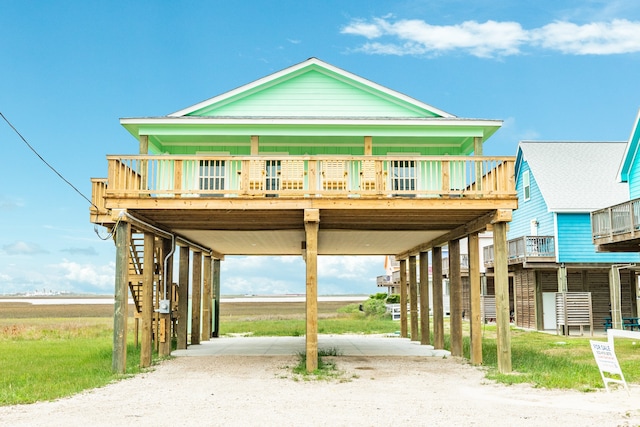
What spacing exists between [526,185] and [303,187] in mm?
23466

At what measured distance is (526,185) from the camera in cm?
3638

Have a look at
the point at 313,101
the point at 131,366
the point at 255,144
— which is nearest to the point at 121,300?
the point at 131,366

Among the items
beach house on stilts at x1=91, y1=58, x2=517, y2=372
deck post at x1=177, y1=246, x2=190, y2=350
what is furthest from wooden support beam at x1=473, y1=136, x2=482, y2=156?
deck post at x1=177, y1=246, x2=190, y2=350

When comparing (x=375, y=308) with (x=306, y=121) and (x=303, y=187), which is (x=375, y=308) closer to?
(x=306, y=121)

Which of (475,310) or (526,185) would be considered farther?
(526,185)

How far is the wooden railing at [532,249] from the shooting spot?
3170 centimetres

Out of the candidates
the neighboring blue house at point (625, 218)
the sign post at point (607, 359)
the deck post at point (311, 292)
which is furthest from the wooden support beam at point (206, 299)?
the sign post at point (607, 359)

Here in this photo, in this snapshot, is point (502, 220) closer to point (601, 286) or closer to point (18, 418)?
point (18, 418)

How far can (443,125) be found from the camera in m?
18.6

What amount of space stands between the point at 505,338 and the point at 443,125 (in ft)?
20.7

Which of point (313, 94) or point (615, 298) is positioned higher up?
point (313, 94)

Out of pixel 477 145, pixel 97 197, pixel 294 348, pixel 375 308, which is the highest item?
pixel 477 145

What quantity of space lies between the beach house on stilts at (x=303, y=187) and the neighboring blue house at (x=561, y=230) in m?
11.1

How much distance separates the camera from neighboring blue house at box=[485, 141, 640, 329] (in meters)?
32.0
